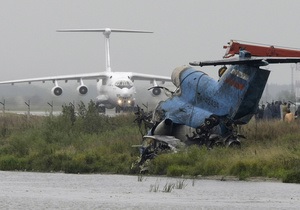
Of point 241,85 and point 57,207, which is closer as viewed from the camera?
point 57,207

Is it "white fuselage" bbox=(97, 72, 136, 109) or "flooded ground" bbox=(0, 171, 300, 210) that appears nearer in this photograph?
"flooded ground" bbox=(0, 171, 300, 210)

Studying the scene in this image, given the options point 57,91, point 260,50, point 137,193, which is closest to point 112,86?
point 57,91

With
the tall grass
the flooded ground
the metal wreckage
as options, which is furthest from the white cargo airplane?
the flooded ground

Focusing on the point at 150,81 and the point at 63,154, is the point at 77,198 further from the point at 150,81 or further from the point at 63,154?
the point at 150,81

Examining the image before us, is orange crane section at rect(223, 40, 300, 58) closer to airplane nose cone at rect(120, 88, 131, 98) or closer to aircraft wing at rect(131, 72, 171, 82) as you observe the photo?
airplane nose cone at rect(120, 88, 131, 98)

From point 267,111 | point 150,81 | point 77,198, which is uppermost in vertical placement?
point 77,198

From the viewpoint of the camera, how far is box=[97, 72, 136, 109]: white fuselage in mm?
87438

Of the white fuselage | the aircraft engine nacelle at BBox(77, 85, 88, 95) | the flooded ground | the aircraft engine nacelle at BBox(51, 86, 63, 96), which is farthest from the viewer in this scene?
the aircraft engine nacelle at BBox(77, 85, 88, 95)

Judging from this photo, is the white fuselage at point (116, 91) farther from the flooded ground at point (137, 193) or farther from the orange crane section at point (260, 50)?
the flooded ground at point (137, 193)

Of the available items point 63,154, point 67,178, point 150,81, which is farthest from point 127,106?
point 67,178

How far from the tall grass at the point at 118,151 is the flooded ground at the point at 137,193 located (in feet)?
4.60

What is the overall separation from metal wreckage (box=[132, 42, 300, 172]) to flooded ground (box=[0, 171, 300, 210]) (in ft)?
12.0

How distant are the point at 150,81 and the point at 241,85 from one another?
63.7 meters

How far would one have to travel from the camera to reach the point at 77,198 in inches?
1043
